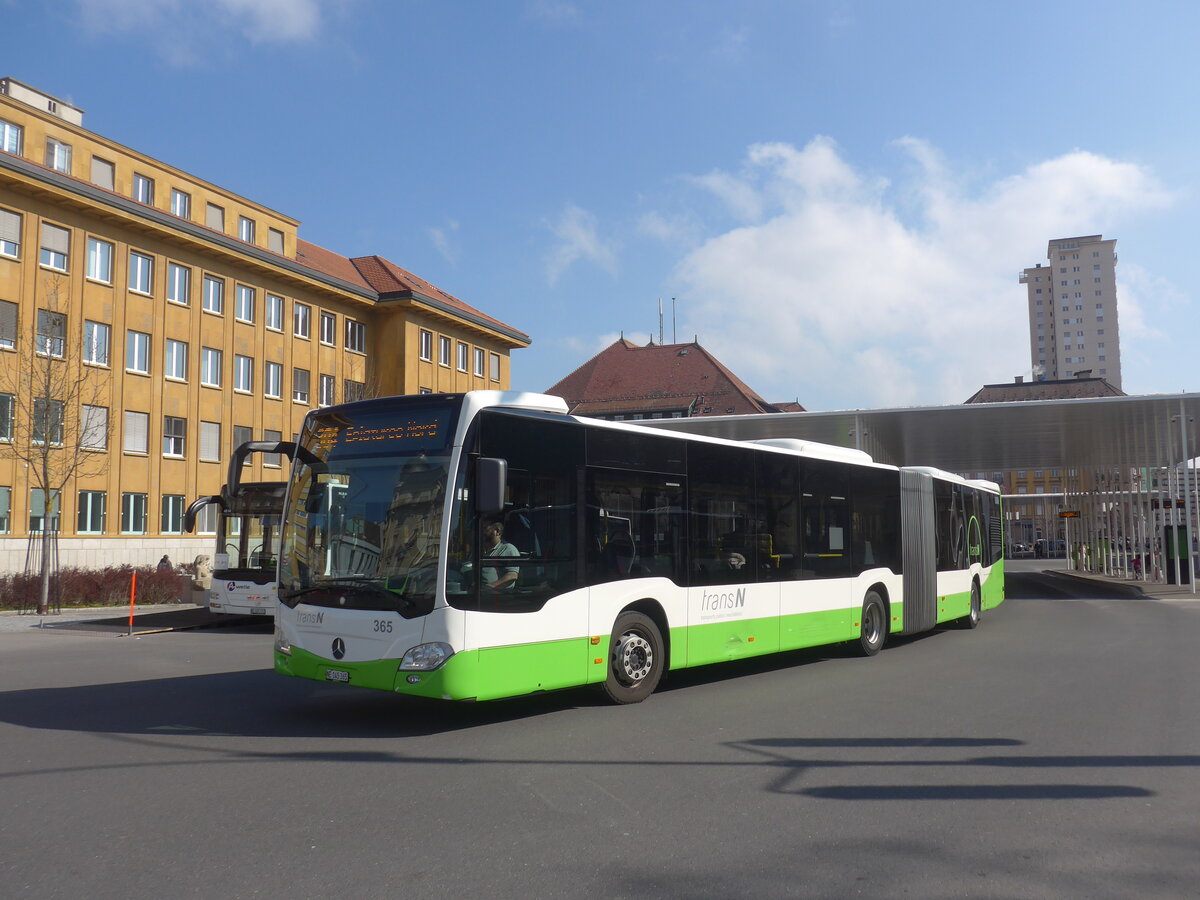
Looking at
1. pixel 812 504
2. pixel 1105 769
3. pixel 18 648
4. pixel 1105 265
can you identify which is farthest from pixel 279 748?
pixel 1105 265

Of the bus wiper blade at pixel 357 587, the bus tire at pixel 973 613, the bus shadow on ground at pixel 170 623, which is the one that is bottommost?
the bus shadow on ground at pixel 170 623

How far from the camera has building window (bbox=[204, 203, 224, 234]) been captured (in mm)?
44094

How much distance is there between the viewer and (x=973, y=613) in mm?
19656

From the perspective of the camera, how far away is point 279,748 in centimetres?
815

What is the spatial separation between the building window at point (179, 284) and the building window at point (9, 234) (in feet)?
20.5

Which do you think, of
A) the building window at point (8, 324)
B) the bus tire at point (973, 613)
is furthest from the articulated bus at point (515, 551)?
the building window at point (8, 324)

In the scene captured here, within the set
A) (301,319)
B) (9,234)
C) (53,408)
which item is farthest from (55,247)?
(301,319)

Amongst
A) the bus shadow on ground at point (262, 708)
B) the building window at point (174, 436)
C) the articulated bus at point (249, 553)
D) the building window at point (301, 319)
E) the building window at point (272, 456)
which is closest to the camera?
the bus shadow on ground at point (262, 708)

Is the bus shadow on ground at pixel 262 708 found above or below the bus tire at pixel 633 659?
below

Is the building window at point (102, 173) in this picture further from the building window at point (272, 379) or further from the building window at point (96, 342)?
the building window at point (272, 379)

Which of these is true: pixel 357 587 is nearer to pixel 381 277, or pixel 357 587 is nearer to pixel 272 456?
pixel 272 456

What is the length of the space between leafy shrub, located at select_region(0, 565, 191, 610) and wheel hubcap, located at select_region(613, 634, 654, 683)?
757 inches

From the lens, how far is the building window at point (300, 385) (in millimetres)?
46156

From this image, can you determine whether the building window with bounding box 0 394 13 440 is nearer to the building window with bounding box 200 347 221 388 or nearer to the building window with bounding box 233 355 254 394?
the building window with bounding box 200 347 221 388
